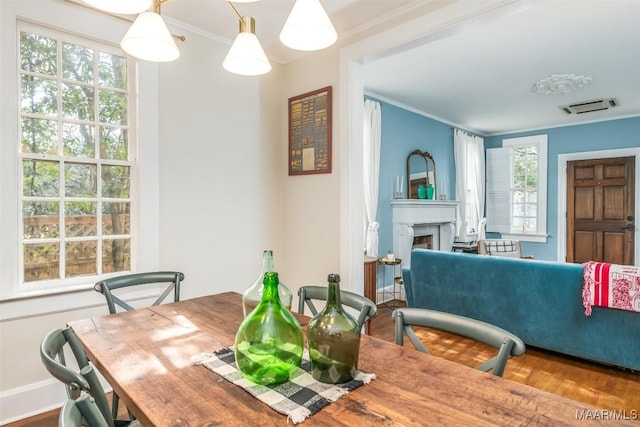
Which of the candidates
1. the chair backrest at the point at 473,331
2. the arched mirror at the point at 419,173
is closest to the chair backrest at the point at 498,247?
the arched mirror at the point at 419,173

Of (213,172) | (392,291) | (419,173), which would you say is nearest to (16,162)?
(213,172)

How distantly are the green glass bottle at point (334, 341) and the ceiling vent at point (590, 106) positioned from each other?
18.7ft

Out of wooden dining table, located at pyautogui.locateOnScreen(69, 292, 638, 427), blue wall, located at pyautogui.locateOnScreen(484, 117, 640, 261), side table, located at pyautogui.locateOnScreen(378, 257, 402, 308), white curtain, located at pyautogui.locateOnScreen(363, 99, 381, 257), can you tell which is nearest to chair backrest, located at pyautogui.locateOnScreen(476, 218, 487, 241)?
blue wall, located at pyautogui.locateOnScreen(484, 117, 640, 261)

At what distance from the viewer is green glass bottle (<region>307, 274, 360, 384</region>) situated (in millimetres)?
982

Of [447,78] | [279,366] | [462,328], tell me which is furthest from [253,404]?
[447,78]

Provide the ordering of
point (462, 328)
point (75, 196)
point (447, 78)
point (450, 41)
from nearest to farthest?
point (462, 328)
point (75, 196)
point (450, 41)
point (447, 78)

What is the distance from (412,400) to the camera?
36.1 inches

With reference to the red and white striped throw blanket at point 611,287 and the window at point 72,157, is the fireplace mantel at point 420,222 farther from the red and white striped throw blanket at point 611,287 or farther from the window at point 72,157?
the window at point 72,157

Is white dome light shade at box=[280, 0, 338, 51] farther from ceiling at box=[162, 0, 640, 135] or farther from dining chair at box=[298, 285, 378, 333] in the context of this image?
ceiling at box=[162, 0, 640, 135]

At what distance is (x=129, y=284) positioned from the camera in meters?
2.03

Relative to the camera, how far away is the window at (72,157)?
2.19m

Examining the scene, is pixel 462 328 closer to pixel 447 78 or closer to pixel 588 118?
pixel 447 78

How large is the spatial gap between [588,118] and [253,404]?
7067 millimetres

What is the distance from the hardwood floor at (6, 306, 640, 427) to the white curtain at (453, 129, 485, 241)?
10.8 ft
